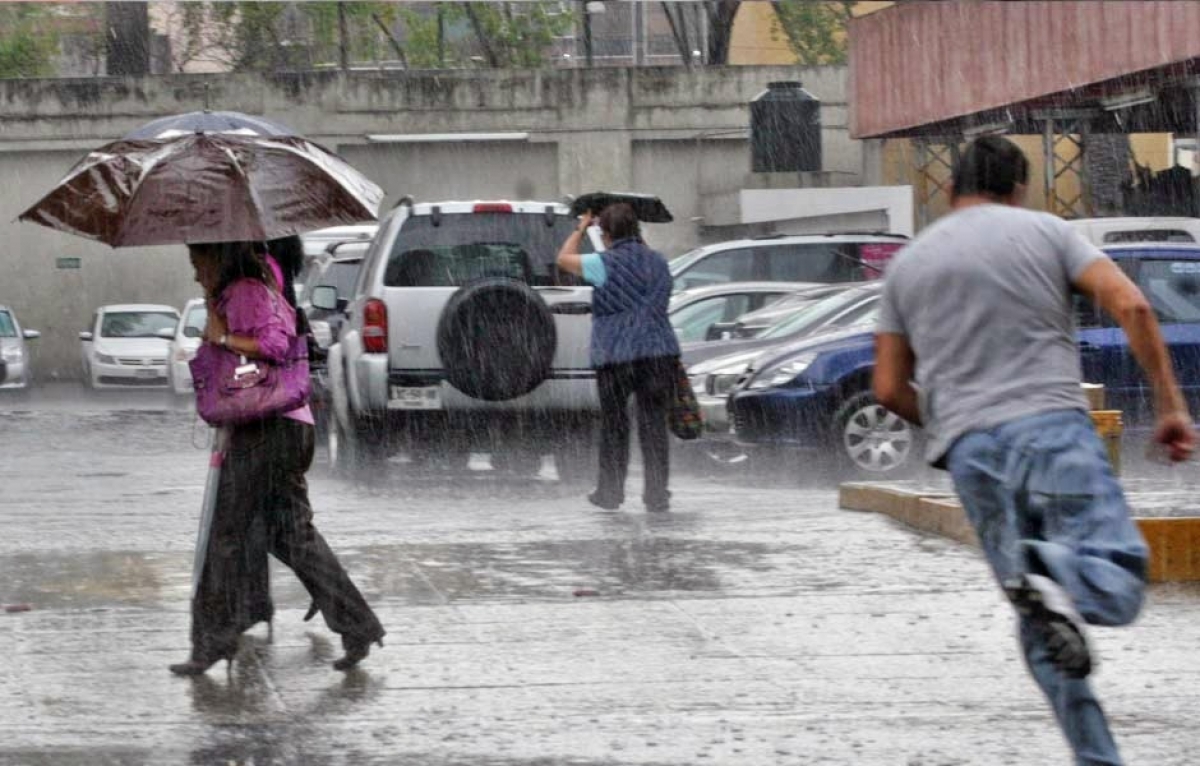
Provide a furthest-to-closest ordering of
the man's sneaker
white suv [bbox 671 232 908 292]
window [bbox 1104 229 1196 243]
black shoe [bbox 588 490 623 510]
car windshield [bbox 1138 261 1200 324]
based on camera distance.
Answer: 1. white suv [bbox 671 232 908 292]
2. window [bbox 1104 229 1196 243]
3. car windshield [bbox 1138 261 1200 324]
4. black shoe [bbox 588 490 623 510]
5. the man's sneaker

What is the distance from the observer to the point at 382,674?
7.64 metres

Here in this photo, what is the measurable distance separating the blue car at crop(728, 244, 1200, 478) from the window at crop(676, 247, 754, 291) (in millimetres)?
5554

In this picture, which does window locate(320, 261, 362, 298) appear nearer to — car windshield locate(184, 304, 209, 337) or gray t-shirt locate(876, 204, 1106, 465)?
car windshield locate(184, 304, 209, 337)

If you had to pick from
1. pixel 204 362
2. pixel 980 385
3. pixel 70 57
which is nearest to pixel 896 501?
pixel 204 362

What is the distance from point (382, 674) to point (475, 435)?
7.69m

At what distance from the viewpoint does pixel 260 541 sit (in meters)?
7.80

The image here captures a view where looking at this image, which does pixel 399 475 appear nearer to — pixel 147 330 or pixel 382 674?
pixel 382 674

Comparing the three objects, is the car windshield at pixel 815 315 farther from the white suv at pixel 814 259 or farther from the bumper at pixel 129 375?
the bumper at pixel 129 375

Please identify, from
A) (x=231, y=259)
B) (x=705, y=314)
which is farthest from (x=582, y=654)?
(x=705, y=314)

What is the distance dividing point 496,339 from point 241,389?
6952mm

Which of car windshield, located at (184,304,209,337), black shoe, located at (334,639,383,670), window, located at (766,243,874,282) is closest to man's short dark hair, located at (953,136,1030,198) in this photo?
black shoe, located at (334,639,383,670)

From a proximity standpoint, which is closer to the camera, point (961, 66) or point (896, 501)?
point (896, 501)

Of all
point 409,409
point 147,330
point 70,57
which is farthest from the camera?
point 70,57

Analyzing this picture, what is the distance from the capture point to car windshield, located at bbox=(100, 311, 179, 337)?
34.3 m
